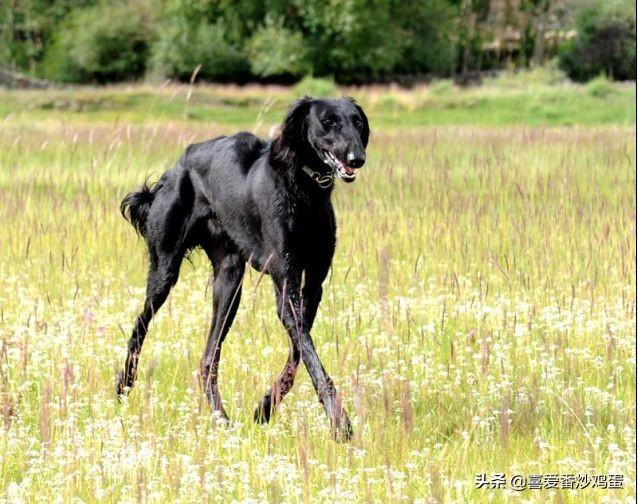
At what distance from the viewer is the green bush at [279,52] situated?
153 ft

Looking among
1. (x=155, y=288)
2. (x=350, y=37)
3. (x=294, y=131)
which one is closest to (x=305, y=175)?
(x=294, y=131)

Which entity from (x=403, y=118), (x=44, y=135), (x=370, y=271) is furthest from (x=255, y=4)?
(x=370, y=271)

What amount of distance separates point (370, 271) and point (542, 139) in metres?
9.15

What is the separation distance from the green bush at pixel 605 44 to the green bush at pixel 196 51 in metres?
15.5

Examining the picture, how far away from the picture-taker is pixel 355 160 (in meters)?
4.67

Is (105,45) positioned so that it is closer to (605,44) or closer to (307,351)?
(605,44)

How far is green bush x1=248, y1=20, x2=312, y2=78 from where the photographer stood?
46.8m

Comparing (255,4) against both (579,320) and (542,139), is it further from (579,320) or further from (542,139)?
(579,320)

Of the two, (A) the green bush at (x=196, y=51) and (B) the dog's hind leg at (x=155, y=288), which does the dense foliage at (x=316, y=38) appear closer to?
(A) the green bush at (x=196, y=51)

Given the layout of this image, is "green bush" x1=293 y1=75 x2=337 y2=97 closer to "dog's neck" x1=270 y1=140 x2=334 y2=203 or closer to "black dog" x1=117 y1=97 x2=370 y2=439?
"black dog" x1=117 y1=97 x2=370 y2=439

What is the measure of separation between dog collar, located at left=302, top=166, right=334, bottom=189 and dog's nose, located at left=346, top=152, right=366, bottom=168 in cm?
34

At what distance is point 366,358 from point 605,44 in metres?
44.8

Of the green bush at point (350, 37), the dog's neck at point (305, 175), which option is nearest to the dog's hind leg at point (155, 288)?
the dog's neck at point (305, 175)

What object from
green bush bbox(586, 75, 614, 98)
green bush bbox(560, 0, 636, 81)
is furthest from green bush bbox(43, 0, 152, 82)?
green bush bbox(586, 75, 614, 98)
